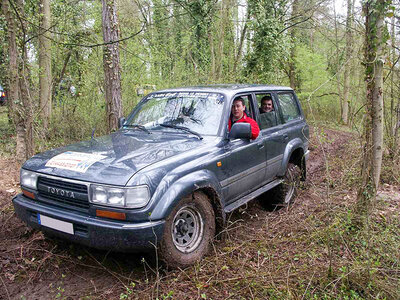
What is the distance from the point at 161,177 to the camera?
115 inches

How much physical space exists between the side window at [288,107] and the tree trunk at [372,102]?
5.55ft

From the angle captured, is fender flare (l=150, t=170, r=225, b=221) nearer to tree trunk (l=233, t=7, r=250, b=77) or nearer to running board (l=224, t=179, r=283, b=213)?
running board (l=224, t=179, r=283, b=213)

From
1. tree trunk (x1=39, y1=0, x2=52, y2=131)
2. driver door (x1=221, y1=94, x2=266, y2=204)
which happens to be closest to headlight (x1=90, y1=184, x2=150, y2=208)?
driver door (x1=221, y1=94, x2=266, y2=204)

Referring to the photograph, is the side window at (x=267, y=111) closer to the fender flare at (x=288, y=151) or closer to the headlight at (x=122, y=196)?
the fender flare at (x=288, y=151)

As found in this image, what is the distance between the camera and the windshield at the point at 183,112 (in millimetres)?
3942

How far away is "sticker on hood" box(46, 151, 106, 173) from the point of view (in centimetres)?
300

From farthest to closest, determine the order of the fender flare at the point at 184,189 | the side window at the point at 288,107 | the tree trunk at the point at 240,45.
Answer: the tree trunk at the point at 240,45 → the side window at the point at 288,107 → the fender flare at the point at 184,189

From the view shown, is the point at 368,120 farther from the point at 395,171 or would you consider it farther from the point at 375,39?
the point at 395,171

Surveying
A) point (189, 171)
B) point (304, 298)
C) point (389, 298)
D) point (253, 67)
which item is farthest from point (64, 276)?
point (253, 67)

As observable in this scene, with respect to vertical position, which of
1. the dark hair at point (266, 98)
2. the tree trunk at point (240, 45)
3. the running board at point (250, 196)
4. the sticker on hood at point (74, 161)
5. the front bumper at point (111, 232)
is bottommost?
the running board at point (250, 196)

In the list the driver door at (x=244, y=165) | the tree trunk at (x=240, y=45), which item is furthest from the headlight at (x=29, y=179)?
the tree trunk at (x=240, y=45)

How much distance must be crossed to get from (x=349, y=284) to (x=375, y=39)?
8.19 ft

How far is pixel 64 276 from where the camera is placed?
10.2ft

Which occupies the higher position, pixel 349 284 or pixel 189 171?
pixel 189 171
